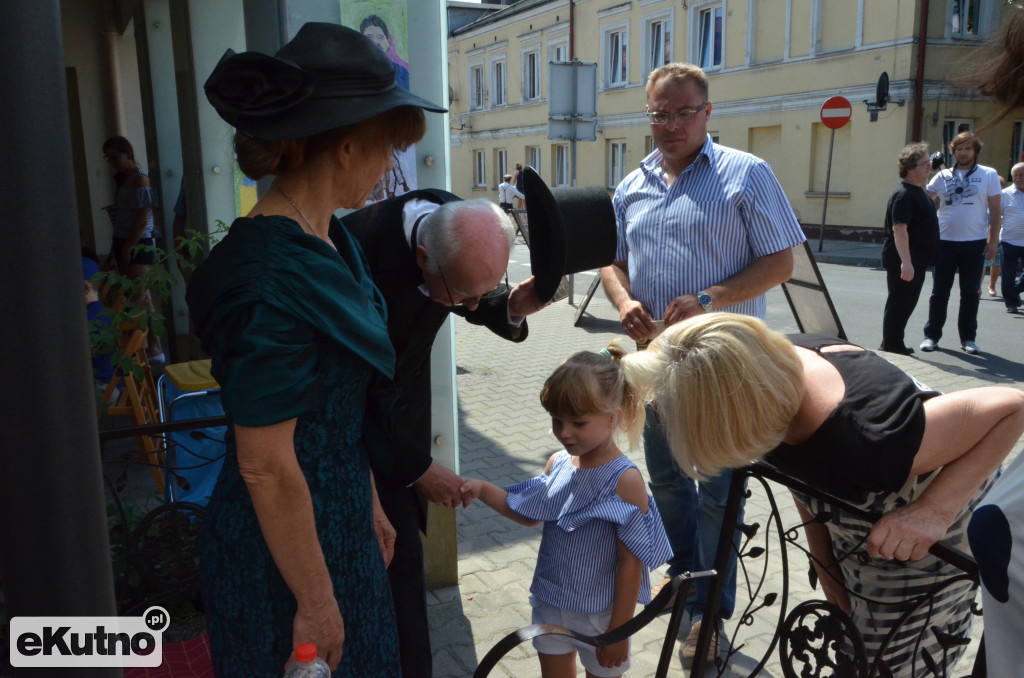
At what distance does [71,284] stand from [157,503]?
3.82m

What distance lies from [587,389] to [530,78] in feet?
115

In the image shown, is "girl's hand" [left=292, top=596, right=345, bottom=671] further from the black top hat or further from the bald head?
the black top hat

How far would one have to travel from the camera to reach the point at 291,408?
Result: 1.49 m

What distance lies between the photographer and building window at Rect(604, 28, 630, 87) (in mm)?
30391

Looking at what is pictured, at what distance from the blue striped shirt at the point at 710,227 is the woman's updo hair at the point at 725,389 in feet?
3.98

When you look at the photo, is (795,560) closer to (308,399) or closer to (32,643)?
(308,399)

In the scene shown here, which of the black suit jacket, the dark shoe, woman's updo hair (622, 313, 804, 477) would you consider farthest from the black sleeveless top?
the dark shoe

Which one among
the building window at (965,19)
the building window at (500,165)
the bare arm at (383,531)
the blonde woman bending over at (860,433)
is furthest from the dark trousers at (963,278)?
the building window at (500,165)

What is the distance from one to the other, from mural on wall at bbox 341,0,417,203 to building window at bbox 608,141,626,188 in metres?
28.2

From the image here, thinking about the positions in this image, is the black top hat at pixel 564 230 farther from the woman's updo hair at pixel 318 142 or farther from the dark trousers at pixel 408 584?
the dark trousers at pixel 408 584

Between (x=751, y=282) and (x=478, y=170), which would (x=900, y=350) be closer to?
(x=751, y=282)

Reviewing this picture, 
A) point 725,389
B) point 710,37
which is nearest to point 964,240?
point 725,389

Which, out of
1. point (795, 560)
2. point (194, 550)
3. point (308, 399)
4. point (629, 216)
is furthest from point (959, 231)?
point (308, 399)

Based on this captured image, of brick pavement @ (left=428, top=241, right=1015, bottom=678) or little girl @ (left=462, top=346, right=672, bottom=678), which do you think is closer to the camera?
little girl @ (left=462, top=346, right=672, bottom=678)
